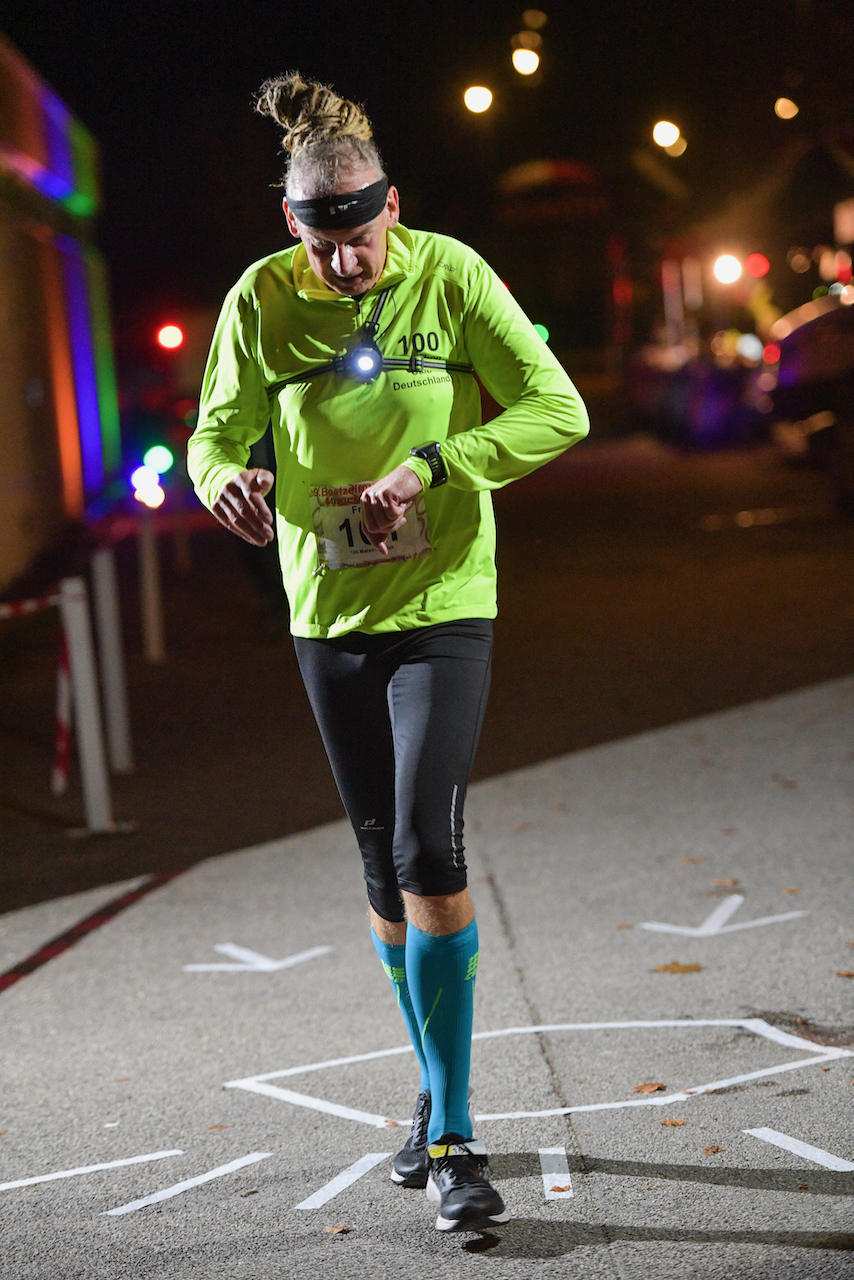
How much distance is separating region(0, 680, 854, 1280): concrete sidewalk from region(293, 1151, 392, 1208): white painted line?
0.05 feet

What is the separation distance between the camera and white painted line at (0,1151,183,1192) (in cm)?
384

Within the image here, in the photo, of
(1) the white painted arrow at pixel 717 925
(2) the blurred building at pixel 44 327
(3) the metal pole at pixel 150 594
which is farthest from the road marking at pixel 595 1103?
(2) the blurred building at pixel 44 327

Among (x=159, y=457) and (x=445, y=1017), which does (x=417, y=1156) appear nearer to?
(x=445, y=1017)

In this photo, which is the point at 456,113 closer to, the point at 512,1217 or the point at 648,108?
the point at 648,108

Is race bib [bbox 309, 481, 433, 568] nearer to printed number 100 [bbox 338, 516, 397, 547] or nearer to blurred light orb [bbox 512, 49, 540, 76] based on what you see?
printed number 100 [bbox 338, 516, 397, 547]

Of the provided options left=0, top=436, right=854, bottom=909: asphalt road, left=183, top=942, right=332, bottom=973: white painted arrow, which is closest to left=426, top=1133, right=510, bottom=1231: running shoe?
left=183, top=942, right=332, bottom=973: white painted arrow

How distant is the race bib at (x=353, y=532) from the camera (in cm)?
344

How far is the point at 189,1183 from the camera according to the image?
375 cm

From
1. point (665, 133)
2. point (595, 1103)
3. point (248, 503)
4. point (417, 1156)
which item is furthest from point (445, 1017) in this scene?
point (665, 133)

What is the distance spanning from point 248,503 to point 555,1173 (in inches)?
66.6

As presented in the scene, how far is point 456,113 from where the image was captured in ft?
146

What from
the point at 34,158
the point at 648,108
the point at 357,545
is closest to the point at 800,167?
the point at 648,108

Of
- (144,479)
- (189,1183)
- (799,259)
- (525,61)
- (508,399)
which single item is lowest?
(189,1183)

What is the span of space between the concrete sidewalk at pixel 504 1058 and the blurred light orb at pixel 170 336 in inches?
531
